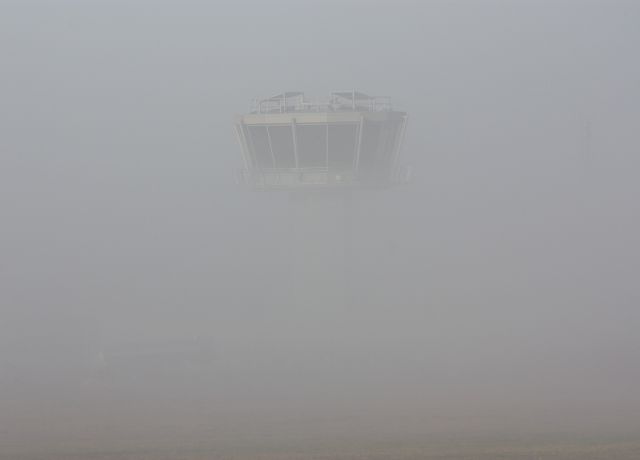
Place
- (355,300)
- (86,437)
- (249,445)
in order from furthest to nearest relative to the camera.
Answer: (355,300)
(86,437)
(249,445)

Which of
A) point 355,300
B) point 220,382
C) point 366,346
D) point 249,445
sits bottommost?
point 249,445

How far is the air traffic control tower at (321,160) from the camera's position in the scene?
1256 inches

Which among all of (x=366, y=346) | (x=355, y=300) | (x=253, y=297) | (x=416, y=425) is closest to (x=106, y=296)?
(x=253, y=297)

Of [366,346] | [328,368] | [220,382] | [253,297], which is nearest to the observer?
[220,382]

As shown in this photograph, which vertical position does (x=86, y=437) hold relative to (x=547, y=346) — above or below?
below

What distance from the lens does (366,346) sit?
35031 mm

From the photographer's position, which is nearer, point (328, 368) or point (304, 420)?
point (304, 420)

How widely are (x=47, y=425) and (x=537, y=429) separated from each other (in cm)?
1367

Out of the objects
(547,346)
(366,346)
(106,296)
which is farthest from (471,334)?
(106,296)

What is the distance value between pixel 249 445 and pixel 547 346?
19681 mm

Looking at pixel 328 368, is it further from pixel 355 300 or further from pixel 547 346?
pixel 355 300

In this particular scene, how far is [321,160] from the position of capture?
3306 centimetres

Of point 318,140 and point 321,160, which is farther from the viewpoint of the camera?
point 321,160

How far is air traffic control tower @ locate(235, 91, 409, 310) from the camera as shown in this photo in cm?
3189
